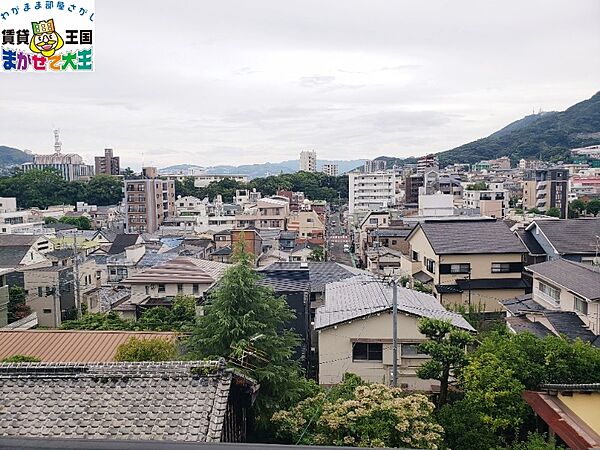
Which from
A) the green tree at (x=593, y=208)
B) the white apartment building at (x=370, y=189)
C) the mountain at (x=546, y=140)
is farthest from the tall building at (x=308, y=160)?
the green tree at (x=593, y=208)

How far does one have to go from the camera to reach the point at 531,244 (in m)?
15.8

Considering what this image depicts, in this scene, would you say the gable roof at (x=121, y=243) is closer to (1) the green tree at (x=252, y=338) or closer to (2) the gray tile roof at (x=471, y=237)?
(2) the gray tile roof at (x=471, y=237)

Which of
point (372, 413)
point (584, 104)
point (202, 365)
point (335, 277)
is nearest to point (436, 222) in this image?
point (335, 277)

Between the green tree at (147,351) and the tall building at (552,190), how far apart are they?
108 ft

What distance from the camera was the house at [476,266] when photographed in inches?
542

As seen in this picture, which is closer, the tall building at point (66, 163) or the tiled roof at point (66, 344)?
the tiled roof at point (66, 344)

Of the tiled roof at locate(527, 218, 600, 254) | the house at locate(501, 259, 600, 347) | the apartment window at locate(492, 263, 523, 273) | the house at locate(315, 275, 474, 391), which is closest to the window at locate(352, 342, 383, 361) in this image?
the house at locate(315, 275, 474, 391)

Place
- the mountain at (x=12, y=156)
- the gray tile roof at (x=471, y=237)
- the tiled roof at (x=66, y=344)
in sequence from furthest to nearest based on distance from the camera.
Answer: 1. the mountain at (x=12, y=156)
2. the gray tile roof at (x=471, y=237)
3. the tiled roof at (x=66, y=344)

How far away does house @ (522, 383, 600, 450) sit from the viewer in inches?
179

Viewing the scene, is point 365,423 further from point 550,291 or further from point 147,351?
point 550,291

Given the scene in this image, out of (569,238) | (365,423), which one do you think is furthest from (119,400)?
(569,238)

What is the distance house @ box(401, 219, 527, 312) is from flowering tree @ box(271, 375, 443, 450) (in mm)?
9608

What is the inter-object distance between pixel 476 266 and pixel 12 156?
116567 mm

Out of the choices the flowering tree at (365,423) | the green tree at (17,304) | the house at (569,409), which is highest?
the flowering tree at (365,423)
